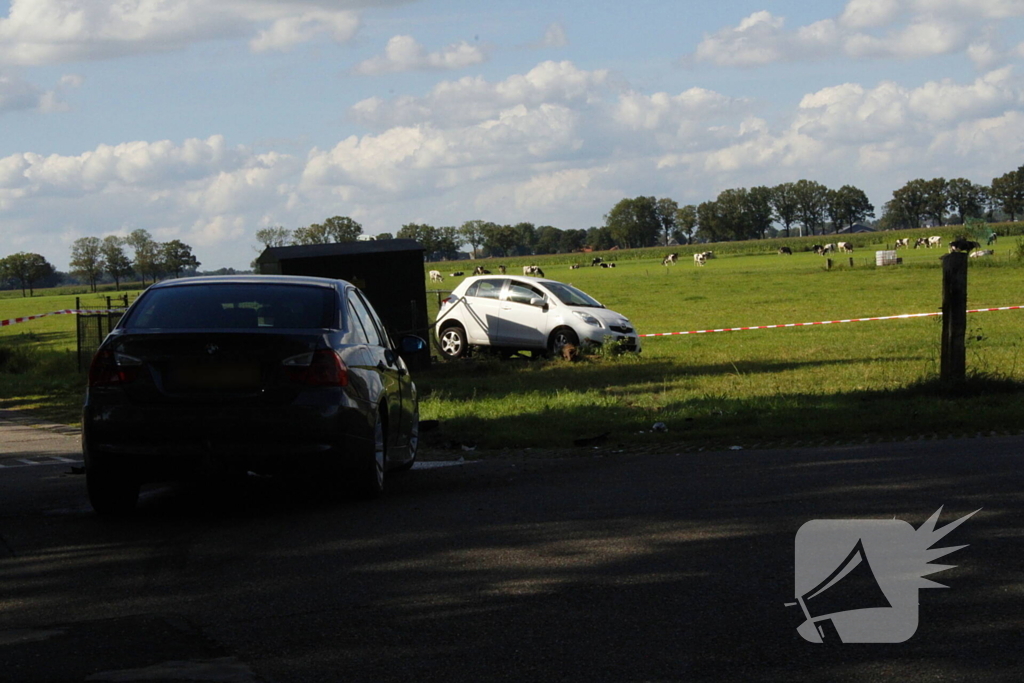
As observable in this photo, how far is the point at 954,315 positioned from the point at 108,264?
514ft

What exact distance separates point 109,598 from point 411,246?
1662 centimetres

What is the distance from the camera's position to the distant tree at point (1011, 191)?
19262 centimetres

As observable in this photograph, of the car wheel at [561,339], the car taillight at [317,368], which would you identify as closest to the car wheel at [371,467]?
the car taillight at [317,368]

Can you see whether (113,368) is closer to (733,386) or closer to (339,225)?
(733,386)

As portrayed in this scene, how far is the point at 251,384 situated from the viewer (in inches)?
283

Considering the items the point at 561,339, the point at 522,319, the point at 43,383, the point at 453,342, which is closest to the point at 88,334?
the point at 43,383

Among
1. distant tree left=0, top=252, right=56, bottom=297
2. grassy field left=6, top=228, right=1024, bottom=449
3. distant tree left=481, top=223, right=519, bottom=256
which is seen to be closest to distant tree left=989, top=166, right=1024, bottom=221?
distant tree left=481, top=223, right=519, bottom=256

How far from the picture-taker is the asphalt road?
437 centimetres

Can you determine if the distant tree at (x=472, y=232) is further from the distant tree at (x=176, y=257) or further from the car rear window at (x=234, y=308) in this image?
the car rear window at (x=234, y=308)

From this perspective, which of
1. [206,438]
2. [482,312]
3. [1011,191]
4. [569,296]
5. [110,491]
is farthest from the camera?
[1011,191]

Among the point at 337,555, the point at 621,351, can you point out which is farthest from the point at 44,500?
the point at 621,351

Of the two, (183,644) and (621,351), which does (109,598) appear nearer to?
(183,644)

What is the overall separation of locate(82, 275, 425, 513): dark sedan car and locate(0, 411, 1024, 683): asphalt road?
37 centimetres

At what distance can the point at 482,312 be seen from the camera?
78.6ft
